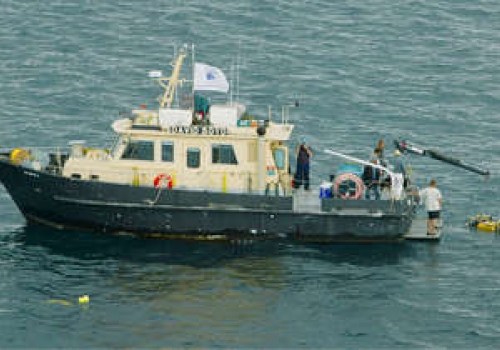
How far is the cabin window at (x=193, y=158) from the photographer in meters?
38.8

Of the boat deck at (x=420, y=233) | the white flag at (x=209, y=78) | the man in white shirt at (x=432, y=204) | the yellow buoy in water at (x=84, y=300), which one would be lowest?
the yellow buoy in water at (x=84, y=300)

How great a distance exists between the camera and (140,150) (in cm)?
3891

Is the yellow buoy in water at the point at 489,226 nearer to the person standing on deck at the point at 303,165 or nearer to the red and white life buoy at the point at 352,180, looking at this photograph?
the red and white life buoy at the point at 352,180

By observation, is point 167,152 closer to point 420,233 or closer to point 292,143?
point 420,233

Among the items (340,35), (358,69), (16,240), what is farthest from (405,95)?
(16,240)

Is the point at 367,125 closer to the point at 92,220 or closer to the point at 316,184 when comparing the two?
the point at 316,184

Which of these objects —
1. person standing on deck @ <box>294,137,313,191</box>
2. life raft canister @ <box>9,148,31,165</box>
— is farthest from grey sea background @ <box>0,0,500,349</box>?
person standing on deck @ <box>294,137,313,191</box>

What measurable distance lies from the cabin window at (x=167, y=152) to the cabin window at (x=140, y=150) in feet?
1.23

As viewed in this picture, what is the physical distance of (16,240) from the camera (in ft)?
127

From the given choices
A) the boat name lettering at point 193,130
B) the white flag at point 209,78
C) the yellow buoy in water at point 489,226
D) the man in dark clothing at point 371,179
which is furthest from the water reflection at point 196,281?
the white flag at point 209,78

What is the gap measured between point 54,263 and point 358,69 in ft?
82.2

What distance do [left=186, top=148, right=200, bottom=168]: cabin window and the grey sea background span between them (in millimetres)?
2702

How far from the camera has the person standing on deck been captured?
39.4 m

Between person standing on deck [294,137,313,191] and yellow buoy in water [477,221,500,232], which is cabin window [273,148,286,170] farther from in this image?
yellow buoy in water [477,221,500,232]
